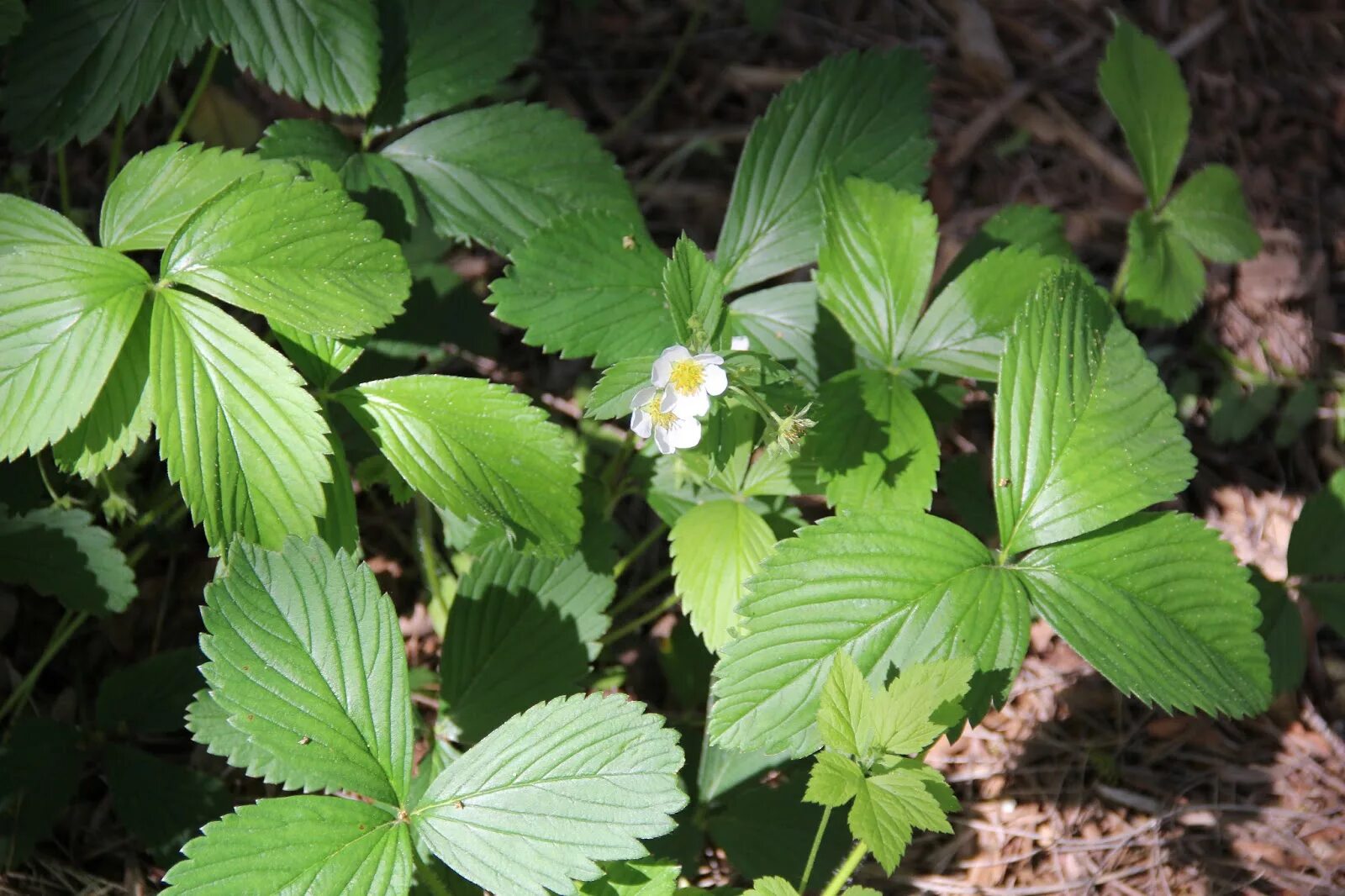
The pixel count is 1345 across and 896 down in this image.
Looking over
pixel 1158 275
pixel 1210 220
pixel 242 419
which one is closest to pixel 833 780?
pixel 242 419

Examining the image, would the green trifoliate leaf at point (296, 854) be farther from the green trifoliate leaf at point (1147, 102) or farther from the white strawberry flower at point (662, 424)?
the green trifoliate leaf at point (1147, 102)

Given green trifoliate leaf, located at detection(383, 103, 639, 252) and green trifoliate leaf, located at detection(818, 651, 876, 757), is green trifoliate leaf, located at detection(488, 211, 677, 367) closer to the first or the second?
green trifoliate leaf, located at detection(383, 103, 639, 252)

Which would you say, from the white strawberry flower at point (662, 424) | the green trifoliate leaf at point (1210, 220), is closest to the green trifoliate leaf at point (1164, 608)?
the white strawberry flower at point (662, 424)

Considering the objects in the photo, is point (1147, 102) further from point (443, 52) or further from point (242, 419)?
point (242, 419)

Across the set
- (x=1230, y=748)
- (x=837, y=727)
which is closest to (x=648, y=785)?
(x=837, y=727)

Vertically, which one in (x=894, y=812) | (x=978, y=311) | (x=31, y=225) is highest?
(x=31, y=225)

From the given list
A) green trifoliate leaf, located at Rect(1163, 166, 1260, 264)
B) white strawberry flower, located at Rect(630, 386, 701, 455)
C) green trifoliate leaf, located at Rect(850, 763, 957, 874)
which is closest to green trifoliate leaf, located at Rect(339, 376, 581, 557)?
white strawberry flower, located at Rect(630, 386, 701, 455)
